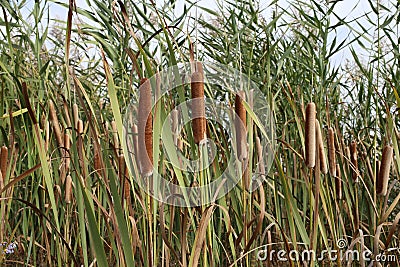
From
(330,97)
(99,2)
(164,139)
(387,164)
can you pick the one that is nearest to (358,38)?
(330,97)

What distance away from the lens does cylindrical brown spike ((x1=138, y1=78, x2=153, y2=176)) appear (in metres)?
0.80

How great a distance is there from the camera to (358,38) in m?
2.24

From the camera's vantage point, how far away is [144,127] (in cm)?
81

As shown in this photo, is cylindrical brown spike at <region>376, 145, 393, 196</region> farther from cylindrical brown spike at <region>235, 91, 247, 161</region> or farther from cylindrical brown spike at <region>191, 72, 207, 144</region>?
cylindrical brown spike at <region>191, 72, 207, 144</region>

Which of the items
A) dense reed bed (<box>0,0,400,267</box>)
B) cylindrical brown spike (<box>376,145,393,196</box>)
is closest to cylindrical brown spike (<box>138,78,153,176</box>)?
dense reed bed (<box>0,0,400,267</box>)

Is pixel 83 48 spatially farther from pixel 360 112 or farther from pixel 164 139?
pixel 164 139

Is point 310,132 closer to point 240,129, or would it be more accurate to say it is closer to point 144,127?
point 240,129

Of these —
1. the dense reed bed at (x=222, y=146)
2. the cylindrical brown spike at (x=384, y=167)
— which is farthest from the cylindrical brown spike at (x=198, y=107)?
the cylindrical brown spike at (x=384, y=167)

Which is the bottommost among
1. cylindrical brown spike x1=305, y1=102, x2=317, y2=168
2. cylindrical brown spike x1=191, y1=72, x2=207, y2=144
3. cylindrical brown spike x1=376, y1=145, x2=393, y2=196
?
cylindrical brown spike x1=376, y1=145, x2=393, y2=196

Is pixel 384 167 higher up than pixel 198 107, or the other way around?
pixel 198 107

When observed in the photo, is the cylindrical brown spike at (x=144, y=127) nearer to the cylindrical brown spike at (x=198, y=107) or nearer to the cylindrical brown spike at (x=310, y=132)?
the cylindrical brown spike at (x=198, y=107)

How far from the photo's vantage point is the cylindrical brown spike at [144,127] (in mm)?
799

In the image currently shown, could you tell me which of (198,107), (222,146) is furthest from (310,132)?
(222,146)

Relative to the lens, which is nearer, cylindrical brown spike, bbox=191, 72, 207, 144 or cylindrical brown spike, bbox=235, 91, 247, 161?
cylindrical brown spike, bbox=191, 72, 207, 144
